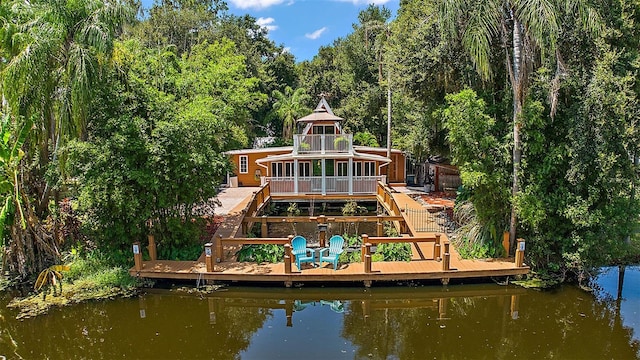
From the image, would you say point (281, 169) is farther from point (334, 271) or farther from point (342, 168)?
point (334, 271)

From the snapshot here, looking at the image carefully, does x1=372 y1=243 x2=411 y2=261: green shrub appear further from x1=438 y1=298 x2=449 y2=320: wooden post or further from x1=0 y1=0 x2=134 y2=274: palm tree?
x1=0 y1=0 x2=134 y2=274: palm tree

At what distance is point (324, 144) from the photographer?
19234 mm

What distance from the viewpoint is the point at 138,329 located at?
8086mm

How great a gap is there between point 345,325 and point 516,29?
26.3 feet

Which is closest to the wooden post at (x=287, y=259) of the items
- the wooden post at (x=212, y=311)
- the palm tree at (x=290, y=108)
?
the wooden post at (x=212, y=311)

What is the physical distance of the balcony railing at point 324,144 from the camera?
19.3 metres

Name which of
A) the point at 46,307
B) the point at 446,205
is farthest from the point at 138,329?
the point at 446,205

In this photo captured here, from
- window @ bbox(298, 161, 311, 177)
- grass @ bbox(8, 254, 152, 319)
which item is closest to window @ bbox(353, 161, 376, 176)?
window @ bbox(298, 161, 311, 177)

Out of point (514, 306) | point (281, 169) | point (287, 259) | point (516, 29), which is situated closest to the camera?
point (514, 306)

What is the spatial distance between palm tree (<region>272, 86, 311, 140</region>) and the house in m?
8.55

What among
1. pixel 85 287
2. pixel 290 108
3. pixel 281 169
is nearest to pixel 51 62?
pixel 85 287

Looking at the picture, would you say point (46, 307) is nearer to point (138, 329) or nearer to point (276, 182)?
point (138, 329)

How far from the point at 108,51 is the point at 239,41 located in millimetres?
24777

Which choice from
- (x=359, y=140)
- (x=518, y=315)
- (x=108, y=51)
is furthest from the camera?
(x=359, y=140)
